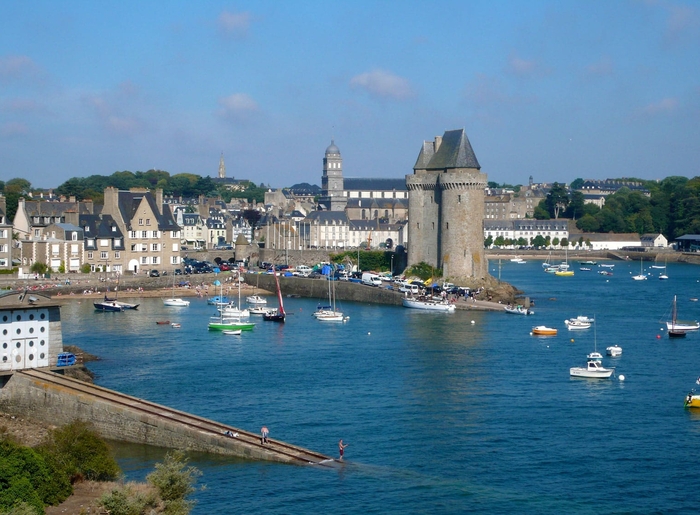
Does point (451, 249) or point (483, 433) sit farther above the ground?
point (451, 249)

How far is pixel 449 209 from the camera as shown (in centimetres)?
5425

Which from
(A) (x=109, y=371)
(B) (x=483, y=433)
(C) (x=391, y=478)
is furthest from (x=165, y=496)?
(A) (x=109, y=371)

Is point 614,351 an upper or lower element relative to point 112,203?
lower

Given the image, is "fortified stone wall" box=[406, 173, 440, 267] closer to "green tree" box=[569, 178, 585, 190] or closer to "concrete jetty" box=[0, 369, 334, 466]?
"concrete jetty" box=[0, 369, 334, 466]

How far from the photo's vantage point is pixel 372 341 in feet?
126

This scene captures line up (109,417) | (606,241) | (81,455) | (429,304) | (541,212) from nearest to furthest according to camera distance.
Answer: (81,455) < (109,417) < (429,304) < (606,241) < (541,212)

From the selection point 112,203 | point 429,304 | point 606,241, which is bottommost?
point 429,304

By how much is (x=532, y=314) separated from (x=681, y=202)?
69.6m

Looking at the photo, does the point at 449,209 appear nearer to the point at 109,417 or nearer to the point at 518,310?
the point at 518,310

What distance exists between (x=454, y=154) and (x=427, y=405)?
100 feet

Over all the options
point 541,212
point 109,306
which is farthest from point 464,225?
point 541,212

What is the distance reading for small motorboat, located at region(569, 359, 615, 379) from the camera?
30.6 meters

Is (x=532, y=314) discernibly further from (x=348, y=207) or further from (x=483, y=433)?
(x=348, y=207)

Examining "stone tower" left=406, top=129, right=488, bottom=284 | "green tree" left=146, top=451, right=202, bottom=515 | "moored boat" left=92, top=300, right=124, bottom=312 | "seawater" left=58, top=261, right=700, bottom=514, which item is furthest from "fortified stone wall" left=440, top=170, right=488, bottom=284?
"green tree" left=146, top=451, right=202, bottom=515
